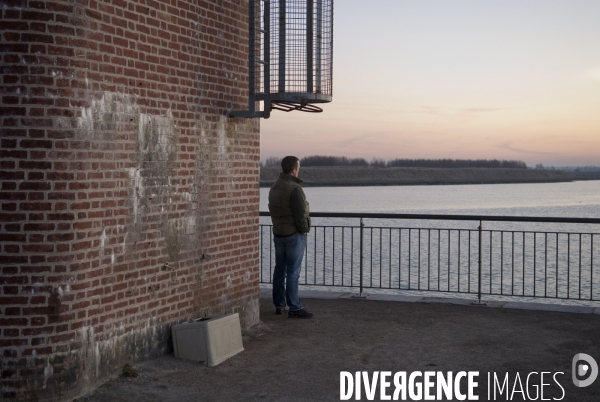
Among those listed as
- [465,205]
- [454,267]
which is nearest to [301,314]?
[454,267]

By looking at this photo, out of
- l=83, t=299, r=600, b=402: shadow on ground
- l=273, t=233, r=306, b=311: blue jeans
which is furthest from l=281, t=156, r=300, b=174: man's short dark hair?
l=83, t=299, r=600, b=402: shadow on ground

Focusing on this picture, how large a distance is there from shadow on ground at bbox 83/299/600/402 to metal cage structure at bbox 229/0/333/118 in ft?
9.63

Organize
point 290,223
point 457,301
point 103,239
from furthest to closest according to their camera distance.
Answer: point 457,301
point 290,223
point 103,239

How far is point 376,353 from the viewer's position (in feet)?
27.5

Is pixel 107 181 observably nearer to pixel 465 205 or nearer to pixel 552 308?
pixel 552 308

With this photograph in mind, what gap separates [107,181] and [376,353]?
360cm

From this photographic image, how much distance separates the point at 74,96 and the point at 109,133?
589 mm

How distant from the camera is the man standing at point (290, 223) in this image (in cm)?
1018

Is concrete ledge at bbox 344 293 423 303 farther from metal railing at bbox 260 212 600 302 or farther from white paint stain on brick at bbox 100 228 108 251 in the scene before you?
white paint stain on brick at bbox 100 228 108 251

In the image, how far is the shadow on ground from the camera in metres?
6.91

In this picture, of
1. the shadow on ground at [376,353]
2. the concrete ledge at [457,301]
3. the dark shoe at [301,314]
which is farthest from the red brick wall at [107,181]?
the concrete ledge at [457,301]

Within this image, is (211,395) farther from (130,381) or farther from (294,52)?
(294,52)

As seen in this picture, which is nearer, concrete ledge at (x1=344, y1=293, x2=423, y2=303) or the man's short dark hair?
the man's short dark hair

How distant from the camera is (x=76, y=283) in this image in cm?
648
